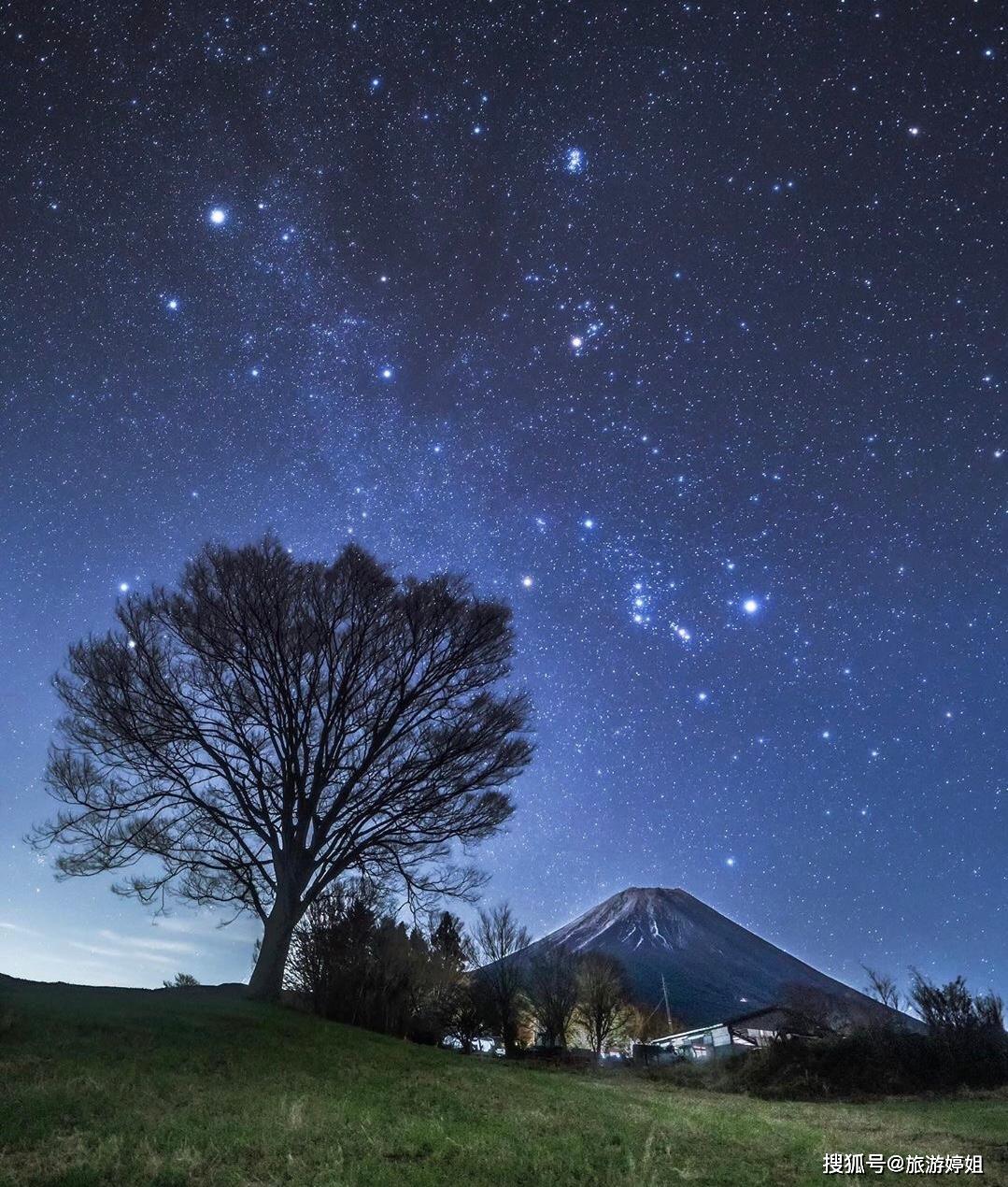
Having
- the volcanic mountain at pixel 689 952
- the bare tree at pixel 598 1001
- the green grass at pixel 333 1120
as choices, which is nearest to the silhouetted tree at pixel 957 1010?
the green grass at pixel 333 1120

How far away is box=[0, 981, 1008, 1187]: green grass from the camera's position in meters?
6.09

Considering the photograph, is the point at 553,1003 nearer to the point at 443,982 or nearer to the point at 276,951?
the point at 443,982

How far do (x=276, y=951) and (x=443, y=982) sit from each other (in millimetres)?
14610

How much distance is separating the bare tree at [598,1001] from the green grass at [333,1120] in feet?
96.5

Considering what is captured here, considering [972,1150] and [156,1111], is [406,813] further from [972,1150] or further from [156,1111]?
[972,1150]

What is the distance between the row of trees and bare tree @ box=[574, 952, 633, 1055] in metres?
0.07

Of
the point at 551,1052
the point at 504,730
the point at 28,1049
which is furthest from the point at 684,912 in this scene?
the point at 28,1049

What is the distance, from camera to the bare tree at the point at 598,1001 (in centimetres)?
4156

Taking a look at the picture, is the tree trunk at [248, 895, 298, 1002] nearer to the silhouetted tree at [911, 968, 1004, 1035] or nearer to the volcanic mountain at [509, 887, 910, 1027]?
the silhouetted tree at [911, 968, 1004, 1035]

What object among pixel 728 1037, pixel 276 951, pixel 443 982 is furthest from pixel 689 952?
pixel 276 951

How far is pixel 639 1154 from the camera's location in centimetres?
709

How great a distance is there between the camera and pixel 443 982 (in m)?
30.3

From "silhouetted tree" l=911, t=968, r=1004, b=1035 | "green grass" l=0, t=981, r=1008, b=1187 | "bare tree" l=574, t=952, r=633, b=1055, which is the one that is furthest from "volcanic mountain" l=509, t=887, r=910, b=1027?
"green grass" l=0, t=981, r=1008, b=1187

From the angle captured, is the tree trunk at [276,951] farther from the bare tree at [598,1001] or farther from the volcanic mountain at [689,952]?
the volcanic mountain at [689,952]
